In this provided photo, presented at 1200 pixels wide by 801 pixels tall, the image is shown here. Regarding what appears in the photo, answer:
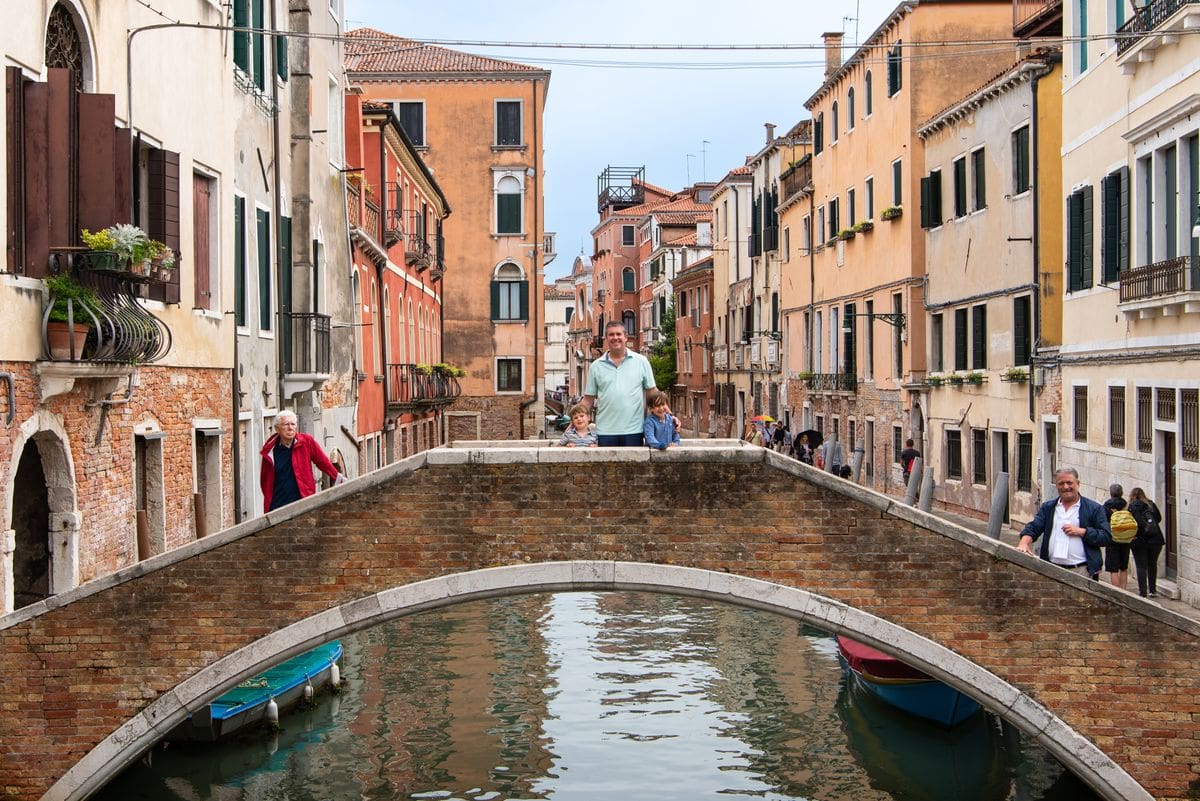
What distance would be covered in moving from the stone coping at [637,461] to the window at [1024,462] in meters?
10.3

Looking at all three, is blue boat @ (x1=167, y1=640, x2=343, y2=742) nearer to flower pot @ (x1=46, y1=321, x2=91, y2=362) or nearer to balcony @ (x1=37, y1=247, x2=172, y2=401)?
balcony @ (x1=37, y1=247, x2=172, y2=401)

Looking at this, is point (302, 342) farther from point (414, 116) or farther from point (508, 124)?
point (508, 124)

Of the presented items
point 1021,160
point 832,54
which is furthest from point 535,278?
point 1021,160

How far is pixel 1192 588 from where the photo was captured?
41.9 feet

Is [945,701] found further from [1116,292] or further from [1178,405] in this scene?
[1116,292]

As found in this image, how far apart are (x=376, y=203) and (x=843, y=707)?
1187cm

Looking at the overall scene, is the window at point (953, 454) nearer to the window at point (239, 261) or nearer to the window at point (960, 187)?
the window at point (960, 187)

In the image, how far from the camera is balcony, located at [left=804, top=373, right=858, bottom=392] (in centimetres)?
2742

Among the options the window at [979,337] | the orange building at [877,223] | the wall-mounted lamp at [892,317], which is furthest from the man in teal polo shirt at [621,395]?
the wall-mounted lamp at [892,317]

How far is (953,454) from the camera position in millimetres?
22047

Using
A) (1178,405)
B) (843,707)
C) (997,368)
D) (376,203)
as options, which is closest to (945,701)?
(843,707)

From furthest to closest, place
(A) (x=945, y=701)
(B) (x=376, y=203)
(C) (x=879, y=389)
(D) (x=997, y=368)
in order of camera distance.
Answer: (C) (x=879, y=389) < (B) (x=376, y=203) < (D) (x=997, y=368) < (A) (x=945, y=701)

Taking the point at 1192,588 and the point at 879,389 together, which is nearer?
the point at 1192,588

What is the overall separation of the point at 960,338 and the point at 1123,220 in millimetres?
7365
